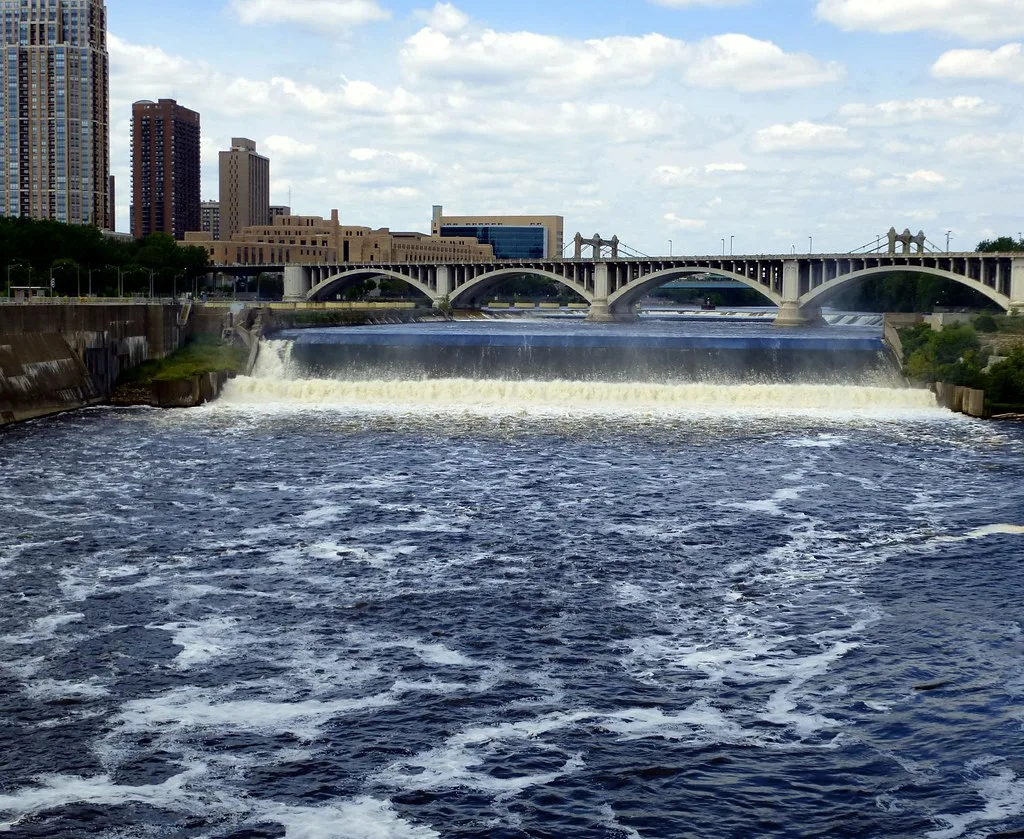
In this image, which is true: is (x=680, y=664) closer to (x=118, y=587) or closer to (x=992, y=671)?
(x=992, y=671)

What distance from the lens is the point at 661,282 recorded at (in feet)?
501

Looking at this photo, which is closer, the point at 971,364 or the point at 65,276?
the point at 971,364

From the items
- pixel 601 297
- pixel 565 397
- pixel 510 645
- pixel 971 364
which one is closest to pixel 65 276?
pixel 601 297

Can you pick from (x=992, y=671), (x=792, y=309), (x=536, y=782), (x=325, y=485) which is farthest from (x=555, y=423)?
(x=792, y=309)

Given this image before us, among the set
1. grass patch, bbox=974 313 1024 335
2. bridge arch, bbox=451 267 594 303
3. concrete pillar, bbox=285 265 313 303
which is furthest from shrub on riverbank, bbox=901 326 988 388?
concrete pillar, bbox=285 265 313 303

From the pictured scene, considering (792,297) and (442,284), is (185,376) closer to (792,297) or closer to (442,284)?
(792,297)

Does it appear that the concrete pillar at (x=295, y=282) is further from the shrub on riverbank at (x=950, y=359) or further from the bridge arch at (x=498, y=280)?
the shrub on riverbank at (x=950, y=359)

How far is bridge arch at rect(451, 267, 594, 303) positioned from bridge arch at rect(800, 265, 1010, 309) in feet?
89.2

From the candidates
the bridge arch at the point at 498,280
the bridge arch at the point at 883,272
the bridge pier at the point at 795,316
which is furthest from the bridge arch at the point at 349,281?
the bridge arch at the point at 883,272

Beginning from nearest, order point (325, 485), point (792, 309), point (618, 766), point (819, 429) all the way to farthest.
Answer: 1. point (618, 766)
2. point (325, 485)
3. point (819, 429)
4. point (792, 309)

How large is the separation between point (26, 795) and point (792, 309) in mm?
122745

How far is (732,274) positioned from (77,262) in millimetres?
67328

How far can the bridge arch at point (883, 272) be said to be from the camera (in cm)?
11538

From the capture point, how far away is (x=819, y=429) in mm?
52000
